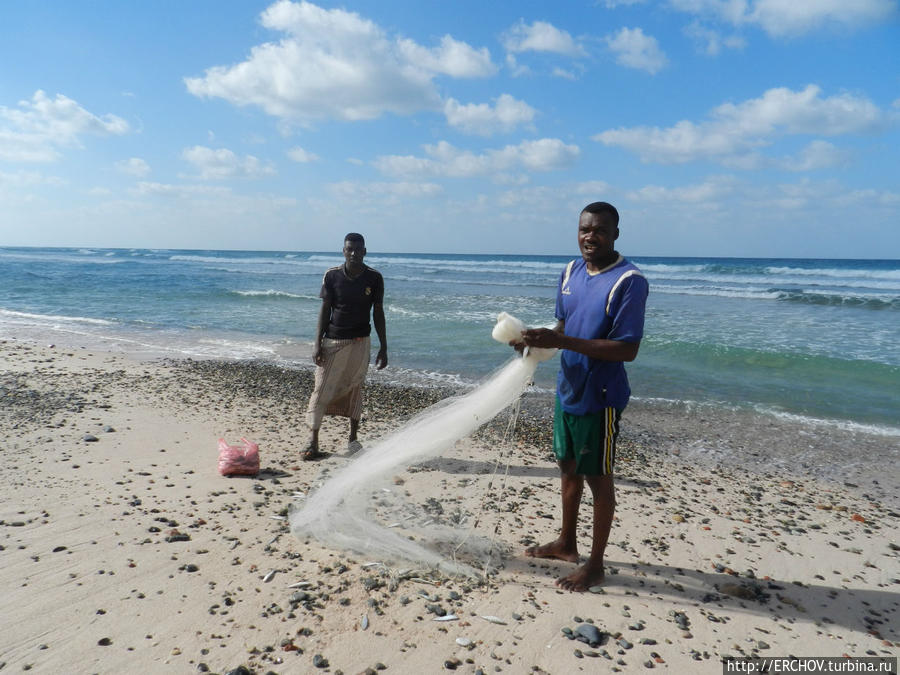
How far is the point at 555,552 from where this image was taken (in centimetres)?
363

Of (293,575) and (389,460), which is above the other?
(389,460)

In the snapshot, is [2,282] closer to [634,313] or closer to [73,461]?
[73,461]

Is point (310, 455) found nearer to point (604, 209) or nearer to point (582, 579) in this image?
point (582, 579)

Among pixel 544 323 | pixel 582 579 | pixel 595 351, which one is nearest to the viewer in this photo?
pixel 595 351

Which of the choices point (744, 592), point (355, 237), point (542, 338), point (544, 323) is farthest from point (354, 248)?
point (544, 323)

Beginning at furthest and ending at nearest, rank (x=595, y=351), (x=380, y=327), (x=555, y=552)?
1. (x=380, y=327)
2. (x=555, y=552)
3. (x=595, y=351)

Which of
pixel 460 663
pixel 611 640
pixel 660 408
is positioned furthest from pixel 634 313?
pixel 660 408

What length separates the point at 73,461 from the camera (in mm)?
4906

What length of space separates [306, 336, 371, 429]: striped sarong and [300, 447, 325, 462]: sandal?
231 millimetres

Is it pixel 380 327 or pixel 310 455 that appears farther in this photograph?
pixel 380 327

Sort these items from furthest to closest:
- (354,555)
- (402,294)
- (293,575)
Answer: (402,294)
(354,555)
(293,575)

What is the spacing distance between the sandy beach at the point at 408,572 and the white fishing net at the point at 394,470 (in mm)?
113

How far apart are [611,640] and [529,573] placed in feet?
2.25

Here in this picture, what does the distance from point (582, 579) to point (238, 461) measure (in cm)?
307
